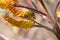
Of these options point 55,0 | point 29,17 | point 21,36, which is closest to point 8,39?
point 21,36

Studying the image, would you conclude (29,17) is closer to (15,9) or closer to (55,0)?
(15,9)

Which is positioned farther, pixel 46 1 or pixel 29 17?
pixel 46 1

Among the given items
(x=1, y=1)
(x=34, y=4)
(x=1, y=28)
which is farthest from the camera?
(x=1, y=28)

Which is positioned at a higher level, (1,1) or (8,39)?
(1,1)

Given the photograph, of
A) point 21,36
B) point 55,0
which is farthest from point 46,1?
point 21,36

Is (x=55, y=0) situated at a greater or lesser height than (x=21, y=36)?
greater

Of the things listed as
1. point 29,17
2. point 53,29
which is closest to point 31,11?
point 29,17

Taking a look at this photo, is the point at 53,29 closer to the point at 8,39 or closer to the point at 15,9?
the point at 15,9

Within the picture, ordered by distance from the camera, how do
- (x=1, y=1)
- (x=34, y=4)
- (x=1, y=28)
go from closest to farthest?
(x=1, y=1), (x=34, y=4), (x=1, y=28)

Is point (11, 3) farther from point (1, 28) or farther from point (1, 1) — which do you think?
point (1, 28)

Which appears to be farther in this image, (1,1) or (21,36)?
(21,36)
